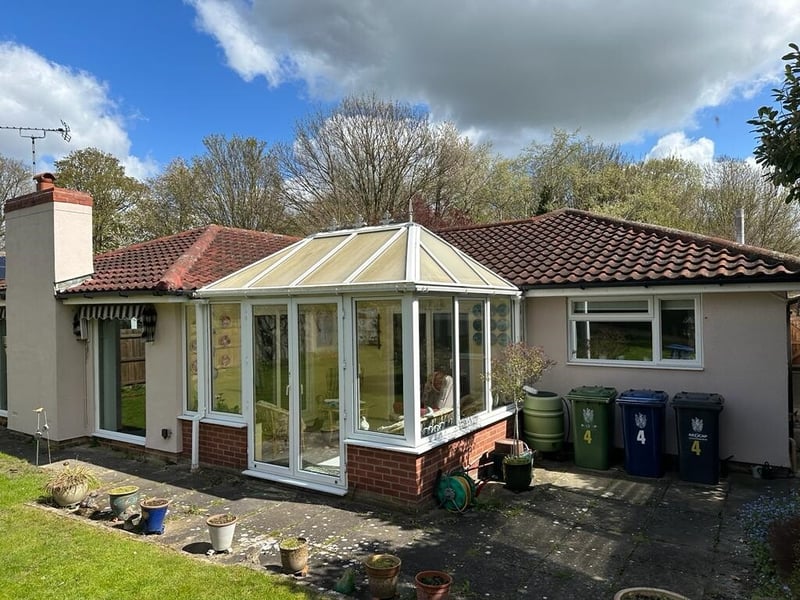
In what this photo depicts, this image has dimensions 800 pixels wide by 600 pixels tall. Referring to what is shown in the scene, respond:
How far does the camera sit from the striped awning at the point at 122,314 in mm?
10125

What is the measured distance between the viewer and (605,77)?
1570 cm

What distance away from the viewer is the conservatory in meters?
7.38

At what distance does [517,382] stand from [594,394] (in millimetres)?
1705

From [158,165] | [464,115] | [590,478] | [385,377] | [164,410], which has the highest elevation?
[464,115]

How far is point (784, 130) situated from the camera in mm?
5297

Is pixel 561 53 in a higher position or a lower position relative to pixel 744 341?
higher

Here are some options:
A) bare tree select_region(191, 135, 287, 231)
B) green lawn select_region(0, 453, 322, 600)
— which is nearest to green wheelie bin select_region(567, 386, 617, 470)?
green lawn select_region(0, 453, 322, 600)

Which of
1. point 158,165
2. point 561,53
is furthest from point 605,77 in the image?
point 158,165

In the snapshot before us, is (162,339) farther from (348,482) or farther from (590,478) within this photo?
(590,478)

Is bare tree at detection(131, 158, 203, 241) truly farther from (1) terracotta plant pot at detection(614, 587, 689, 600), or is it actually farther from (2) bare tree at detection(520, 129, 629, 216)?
(1) terracotta plant pot at detection(614, 587, 689, 600)

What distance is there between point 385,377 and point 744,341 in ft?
20.3

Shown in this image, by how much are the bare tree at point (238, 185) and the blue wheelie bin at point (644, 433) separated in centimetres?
2358

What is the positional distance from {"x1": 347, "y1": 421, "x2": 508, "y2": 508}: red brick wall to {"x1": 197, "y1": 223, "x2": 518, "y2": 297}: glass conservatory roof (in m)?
2.42

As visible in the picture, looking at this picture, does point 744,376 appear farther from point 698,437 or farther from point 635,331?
point 635,331
